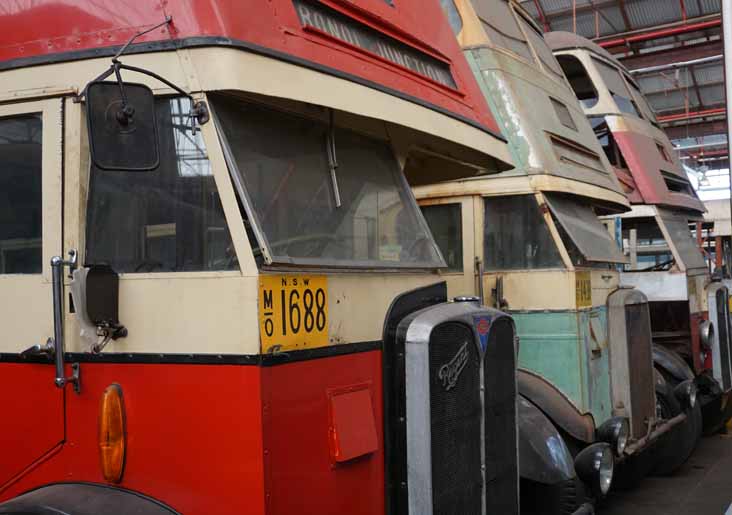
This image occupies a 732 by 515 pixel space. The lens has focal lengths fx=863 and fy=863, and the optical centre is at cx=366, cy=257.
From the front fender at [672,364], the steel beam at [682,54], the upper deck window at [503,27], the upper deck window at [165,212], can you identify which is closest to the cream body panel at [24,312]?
the upper deck window at [165,212]

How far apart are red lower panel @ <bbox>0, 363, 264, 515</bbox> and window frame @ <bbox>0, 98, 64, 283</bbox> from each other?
43cm

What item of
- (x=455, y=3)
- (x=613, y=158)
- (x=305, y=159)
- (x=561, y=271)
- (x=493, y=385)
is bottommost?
(x=493, y=385)

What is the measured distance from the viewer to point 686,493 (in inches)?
304

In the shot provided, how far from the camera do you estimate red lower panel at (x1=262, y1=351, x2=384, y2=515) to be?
288cm

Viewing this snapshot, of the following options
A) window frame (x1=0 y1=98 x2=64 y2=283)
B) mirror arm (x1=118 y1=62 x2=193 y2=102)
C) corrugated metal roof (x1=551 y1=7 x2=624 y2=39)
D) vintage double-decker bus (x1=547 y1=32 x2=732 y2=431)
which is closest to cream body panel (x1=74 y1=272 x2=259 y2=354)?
window frame (x1=0 y1=98 x2=64 y2=283)

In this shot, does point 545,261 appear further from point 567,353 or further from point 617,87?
point 617,87

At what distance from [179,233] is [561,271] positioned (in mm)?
3912

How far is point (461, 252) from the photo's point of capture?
21.2ft

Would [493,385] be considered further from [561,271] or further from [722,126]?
[722,126]

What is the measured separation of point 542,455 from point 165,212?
2910mm

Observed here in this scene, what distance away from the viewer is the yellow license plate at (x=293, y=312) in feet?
9.39

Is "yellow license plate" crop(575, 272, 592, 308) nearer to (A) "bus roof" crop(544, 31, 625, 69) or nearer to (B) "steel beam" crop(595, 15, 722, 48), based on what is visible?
(A) "bus roof" crop(544, 31, 625, 69)

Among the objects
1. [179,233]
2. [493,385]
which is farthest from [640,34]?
[179,233]

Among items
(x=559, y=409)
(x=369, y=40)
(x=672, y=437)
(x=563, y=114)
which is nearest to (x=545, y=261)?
(x=559, y=409)
